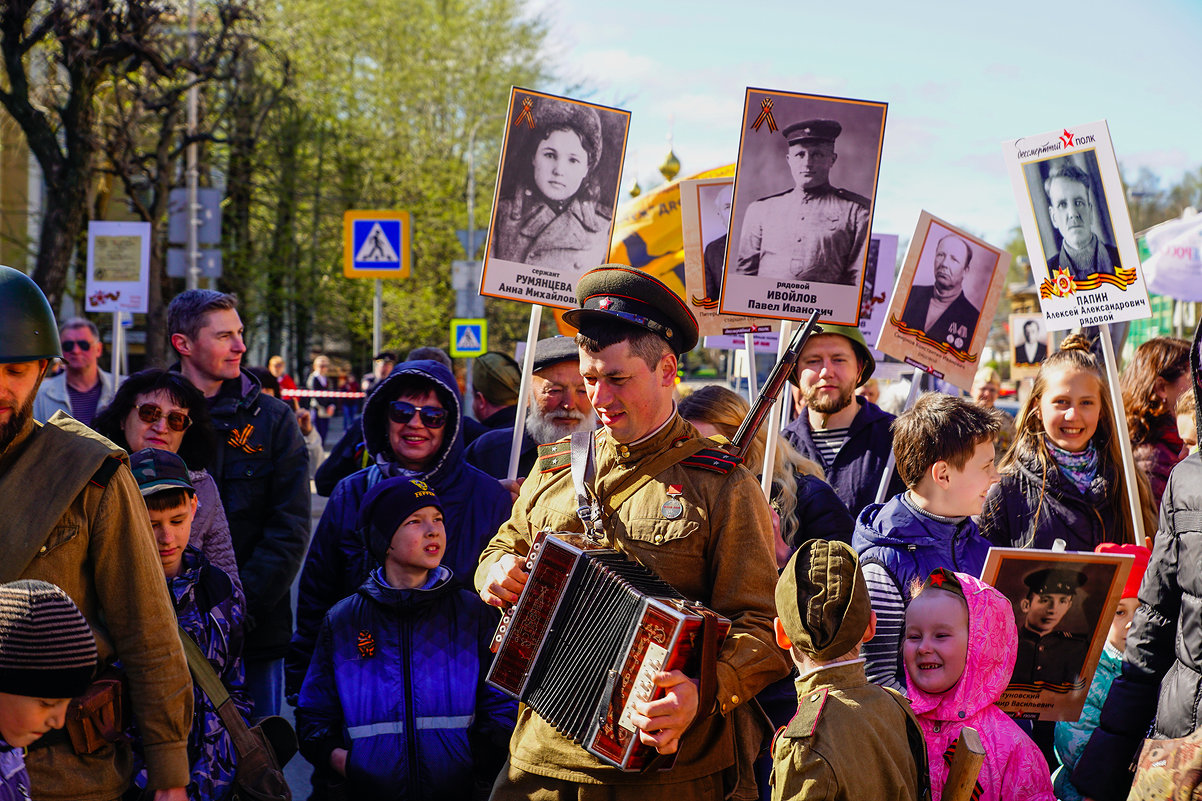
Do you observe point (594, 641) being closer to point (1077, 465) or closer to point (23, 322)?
point (23, 322)

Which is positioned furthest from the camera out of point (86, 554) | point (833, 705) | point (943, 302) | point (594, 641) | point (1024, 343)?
point (1024, 343)

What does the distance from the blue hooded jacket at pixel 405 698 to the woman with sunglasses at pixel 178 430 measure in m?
0.63

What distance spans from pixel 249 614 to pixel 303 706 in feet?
3.11

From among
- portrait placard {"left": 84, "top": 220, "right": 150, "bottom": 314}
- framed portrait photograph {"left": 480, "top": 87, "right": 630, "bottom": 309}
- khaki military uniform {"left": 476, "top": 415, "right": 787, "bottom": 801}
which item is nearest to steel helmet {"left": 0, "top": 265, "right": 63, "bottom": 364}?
khaki military uniform {"left": 476, "top": 415, "right": 787, "bottom": 801}

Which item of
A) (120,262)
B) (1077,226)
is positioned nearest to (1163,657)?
(1077,226)

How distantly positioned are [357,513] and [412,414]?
0.48m

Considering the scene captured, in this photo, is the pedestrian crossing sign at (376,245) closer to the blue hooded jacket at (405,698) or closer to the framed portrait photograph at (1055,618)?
the blue hooded jacket at (405,698)

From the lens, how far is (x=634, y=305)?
9.86 ft

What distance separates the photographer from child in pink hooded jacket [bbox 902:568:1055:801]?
3.20 meters

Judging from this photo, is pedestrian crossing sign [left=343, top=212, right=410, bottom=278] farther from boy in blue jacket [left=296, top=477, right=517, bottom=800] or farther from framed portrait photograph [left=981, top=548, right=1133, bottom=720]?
framed portrait photograph [left=981, top=548, right=1133, bottom=720]

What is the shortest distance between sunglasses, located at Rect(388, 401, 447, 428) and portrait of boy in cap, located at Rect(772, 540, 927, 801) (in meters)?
2.30

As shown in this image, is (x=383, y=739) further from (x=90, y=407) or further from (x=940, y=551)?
(x=90, y=407)

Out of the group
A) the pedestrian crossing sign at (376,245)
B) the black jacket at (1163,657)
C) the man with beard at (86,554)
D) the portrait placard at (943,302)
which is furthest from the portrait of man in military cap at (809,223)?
the pedestrian crossing sign at (376,245)

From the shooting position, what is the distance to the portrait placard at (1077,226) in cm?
546
